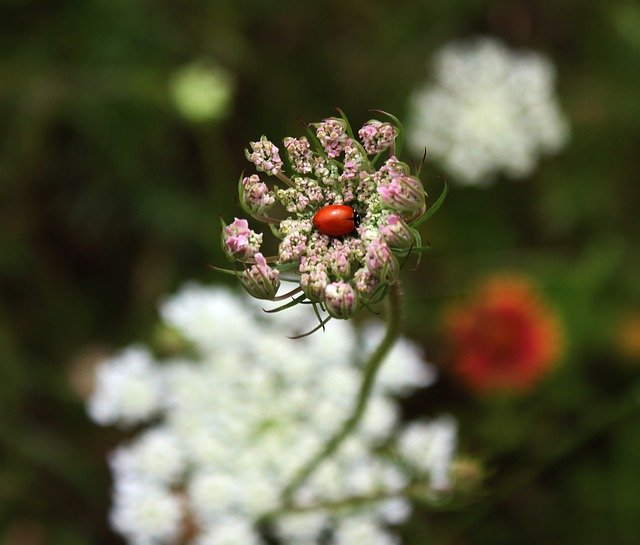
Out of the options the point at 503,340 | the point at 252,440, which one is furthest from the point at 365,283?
the point at 503,340

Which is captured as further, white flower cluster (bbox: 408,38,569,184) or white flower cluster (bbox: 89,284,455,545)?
white flower cluster (bbox: 408,38,569,184)

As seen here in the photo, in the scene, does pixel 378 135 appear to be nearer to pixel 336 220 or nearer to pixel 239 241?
pixel 336 220

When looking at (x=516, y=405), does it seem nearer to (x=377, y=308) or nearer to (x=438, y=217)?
(x=377, y=308)

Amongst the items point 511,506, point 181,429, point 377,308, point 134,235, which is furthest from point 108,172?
point 511,506

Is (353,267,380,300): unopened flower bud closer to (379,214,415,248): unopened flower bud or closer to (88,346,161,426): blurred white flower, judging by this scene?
(379,214,415,248): unopened flower bud

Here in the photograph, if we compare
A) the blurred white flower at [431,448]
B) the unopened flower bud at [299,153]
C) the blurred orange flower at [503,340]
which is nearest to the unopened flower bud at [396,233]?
the unopened flower bud at [299,153]

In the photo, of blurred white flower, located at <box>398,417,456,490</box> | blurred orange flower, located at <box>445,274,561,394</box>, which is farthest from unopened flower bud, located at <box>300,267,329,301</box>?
blurred orange flower, located at <box>445,274,561,394</box>
